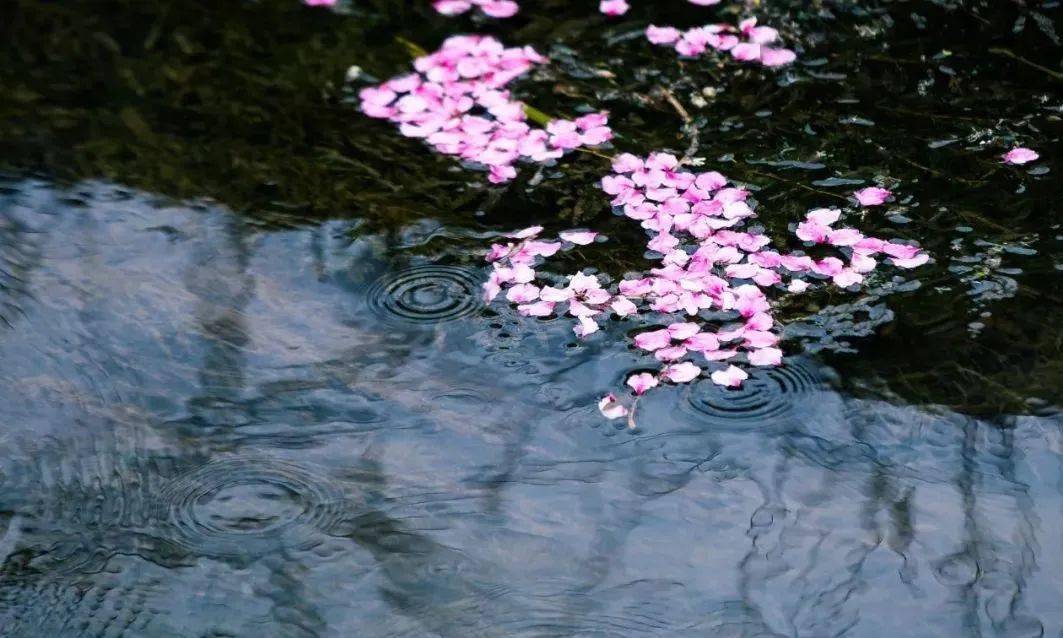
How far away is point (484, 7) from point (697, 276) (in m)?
1.37

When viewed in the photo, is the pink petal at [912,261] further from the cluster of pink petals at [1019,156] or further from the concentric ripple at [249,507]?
the concentric ripple at [249,507]

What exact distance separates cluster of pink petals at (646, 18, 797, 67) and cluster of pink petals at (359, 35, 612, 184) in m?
0.35

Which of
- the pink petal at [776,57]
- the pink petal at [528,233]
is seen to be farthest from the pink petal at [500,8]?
the pink petal at [528,233]

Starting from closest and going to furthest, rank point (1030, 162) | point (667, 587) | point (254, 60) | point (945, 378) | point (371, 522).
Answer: point (667, 587) < point (371, 522) < point (945, 378) < point (1030, 162) < point (254, 60)

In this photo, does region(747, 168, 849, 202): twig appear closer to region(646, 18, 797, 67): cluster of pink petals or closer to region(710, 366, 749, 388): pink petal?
region(646, 18, 797, 67): cluster of pink petals

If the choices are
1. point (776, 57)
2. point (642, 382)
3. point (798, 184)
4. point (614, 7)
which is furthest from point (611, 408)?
point (614, 7)

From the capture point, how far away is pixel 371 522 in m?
2.01

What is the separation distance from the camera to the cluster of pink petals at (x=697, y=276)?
2.26m

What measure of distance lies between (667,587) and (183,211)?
1466 mm

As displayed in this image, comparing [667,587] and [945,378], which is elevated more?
[945,378]

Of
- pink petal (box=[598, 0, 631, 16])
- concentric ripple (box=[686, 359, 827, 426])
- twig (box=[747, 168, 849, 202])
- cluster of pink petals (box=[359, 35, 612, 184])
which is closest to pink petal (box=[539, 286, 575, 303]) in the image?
concentric ripple (box=[686, 359, 827, 426])

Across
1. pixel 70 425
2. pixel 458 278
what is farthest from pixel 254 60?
pixel 70 425

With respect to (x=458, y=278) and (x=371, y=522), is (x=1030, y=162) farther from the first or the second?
(x=371, y=522)

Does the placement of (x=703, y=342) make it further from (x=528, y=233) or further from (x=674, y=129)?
(x=674, y=129)
